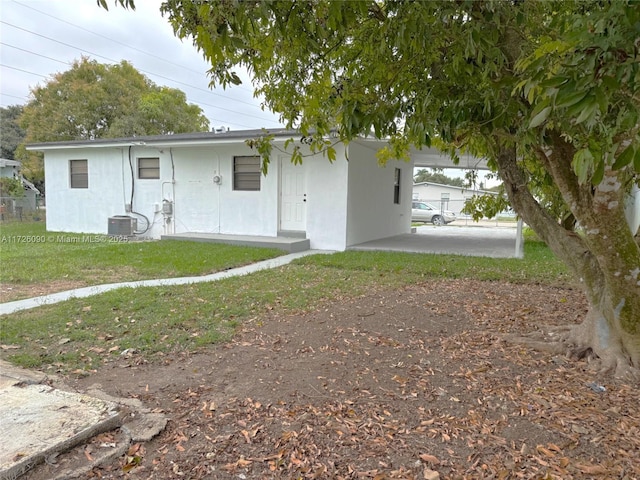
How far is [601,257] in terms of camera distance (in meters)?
3.05

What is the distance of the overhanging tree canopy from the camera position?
5.08 ft

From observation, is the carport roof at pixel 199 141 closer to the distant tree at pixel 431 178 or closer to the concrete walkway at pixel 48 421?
the concrete walkway at pixel 48 421

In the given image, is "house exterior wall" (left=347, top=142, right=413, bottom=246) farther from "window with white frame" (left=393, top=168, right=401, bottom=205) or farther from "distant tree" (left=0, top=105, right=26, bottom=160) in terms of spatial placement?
"distant tree" (left=0, top=105, right=26, bottom=160)

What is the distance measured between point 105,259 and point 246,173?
14.0ft

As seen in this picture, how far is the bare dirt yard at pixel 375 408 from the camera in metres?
2.21

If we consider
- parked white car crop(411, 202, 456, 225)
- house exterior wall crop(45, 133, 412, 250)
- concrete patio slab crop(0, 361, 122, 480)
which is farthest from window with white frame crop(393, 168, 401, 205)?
concrete patio slab crop(0, 361, 122, 480)

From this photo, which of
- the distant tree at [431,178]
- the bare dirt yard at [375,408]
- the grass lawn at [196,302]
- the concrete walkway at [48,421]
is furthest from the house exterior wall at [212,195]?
the distant tree at [431,178]

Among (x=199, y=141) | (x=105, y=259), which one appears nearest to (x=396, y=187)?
(x=199, y=141)

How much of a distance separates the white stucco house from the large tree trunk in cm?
679

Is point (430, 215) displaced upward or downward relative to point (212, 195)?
downward

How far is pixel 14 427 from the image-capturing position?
7.89ft

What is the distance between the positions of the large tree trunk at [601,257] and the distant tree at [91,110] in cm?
2521

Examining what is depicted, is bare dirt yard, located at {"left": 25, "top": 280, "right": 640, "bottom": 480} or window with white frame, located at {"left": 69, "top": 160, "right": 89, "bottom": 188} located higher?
window with white frame, located at {"left": 69, "top": 160, "right": 89, "bottom": 188}

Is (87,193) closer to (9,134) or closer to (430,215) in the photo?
(430,215)
